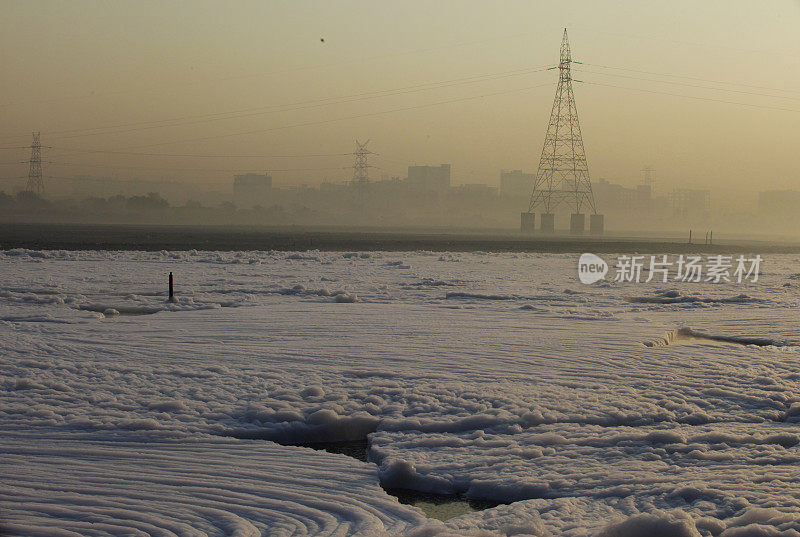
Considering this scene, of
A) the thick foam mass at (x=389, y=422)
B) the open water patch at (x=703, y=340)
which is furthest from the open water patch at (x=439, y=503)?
the open water patch at (x=703, y=340)

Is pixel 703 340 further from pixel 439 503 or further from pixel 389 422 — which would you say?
pixel 439 503

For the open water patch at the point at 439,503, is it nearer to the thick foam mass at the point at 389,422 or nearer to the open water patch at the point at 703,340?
the thick foam mass at the point at 389,422

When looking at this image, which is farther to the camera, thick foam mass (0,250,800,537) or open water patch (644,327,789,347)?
open water patch (644,327,789,347)

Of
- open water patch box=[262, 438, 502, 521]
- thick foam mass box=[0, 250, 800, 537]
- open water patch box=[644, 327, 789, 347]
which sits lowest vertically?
open water patch box=[262, 438, 502, 521]

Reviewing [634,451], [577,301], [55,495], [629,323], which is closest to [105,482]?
[55,495]

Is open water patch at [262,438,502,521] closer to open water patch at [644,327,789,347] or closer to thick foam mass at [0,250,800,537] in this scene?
thick foam mass at [0,250,800,537]

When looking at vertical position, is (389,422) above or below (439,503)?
above

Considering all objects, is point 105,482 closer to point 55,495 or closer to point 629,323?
point 55,495

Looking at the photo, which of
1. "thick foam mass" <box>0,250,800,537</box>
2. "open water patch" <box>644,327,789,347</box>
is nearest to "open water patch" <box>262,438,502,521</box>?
"thick foam mass" <box>0,250,800,537</box>

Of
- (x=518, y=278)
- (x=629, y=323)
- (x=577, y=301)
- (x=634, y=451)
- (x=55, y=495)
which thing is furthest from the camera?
(x=518, y=278)

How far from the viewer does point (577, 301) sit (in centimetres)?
1972

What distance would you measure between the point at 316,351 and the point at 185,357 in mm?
1967

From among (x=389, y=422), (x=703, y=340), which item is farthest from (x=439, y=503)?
(x=703, y=340)

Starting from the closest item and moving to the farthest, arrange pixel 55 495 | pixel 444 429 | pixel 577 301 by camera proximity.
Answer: pixel 55 495 < pixel 444 429 < pixel 577 301
